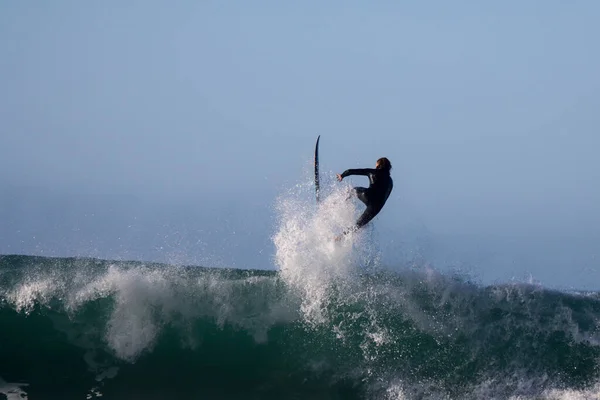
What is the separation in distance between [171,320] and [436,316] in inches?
165

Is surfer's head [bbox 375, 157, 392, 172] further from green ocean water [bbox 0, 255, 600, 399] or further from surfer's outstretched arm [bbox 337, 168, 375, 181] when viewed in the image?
green ocean water [bbox 0, 255, 600, 399]

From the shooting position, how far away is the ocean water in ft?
31.9

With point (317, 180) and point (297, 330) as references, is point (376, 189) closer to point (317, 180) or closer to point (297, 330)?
point (317, 180)

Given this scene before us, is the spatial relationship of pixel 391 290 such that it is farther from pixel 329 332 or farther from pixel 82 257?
pixel 82 257

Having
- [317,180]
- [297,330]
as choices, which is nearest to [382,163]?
[317,180]

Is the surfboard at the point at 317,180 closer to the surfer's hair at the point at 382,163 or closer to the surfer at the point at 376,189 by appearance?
the surfer at the point at 376,189

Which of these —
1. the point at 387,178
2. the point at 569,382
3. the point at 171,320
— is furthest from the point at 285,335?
the point at 569,382

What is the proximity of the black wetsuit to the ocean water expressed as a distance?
1.75ft

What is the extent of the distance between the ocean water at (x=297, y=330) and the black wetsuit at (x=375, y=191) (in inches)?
21.0

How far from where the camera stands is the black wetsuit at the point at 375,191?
36.7 feet

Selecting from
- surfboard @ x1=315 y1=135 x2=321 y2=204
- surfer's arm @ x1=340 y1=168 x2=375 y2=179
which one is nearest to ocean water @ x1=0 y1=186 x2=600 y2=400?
surfboard @ x1=315 y1=135 x2=321 y2=204

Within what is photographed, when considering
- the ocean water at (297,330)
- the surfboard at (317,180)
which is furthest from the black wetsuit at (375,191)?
the surfboard at (317,180)

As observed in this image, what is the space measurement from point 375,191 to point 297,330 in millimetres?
2569

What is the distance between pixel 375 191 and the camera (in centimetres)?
1120
